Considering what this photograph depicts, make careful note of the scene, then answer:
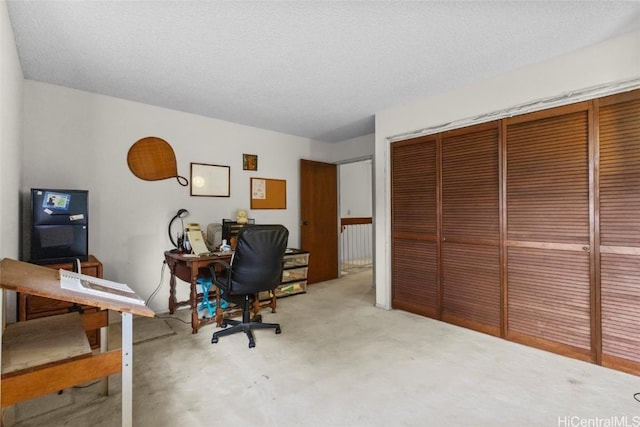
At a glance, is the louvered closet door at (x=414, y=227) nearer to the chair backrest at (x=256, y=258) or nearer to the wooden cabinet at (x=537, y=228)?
the wooden cabinet at (x=537, y=228)

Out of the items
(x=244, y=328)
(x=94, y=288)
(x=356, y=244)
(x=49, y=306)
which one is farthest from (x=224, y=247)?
(x=356, y=244)

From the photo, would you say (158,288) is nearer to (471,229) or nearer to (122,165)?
(122,165)

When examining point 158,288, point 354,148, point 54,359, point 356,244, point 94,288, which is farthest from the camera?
point 356,244

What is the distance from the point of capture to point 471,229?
2898 millimetres

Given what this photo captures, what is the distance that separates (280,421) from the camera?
1.66 metres

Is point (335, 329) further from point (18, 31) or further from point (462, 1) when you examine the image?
point (18, 31)

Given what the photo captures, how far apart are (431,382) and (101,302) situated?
203 cm

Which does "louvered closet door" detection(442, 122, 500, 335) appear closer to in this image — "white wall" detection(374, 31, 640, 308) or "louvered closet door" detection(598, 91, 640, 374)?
"white wall" detection(374, 31, 640, 308)

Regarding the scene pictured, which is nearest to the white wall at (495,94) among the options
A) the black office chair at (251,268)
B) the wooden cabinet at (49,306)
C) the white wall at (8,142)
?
the black office chair at (251,268)

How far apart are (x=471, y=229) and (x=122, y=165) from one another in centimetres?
374

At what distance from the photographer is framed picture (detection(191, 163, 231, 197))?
12.2ft

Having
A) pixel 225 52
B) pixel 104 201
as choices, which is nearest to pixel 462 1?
pixel 225 52

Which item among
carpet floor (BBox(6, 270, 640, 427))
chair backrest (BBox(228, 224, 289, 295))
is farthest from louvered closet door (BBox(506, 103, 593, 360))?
chair backrest (BBox(228, 224, 289, 295))

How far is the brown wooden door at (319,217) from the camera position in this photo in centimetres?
482
